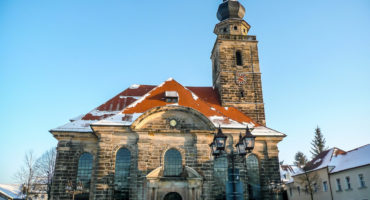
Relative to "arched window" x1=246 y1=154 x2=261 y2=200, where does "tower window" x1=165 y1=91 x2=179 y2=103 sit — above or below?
above

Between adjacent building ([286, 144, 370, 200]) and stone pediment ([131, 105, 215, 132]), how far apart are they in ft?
46.2

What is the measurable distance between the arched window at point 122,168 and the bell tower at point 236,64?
10.7m

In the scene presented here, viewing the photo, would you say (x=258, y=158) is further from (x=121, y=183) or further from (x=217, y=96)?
(x=121, y=183)

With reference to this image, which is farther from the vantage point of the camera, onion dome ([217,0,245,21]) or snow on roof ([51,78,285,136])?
onion dome ([217,0,245,21])

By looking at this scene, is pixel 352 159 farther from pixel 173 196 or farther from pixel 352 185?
pixel 173 196

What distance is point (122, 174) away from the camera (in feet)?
59.2

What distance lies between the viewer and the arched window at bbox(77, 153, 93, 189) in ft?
61.4

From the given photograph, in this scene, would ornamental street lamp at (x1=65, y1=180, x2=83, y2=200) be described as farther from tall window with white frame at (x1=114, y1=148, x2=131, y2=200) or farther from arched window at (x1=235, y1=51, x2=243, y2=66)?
arched window at (x1=235, y1=51, x2=243, y2=66)

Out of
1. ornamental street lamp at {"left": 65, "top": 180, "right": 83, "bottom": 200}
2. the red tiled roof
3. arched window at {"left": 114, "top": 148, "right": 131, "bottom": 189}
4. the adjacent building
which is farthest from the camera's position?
the adjacent building

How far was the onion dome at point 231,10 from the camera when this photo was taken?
29141 millimetres

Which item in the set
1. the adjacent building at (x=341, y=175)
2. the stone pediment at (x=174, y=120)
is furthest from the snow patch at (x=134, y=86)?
the adjacent building at (x=341, y=175)

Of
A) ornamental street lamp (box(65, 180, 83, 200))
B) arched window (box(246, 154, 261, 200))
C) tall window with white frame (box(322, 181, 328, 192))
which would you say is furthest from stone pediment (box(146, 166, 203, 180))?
→ tall window with white frame (box(322, 181, 328, 192))

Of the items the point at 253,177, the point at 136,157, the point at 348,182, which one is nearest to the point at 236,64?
the point at 253,177

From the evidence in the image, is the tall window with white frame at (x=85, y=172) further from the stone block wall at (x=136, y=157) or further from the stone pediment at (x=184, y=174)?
the stone pediment at (x=184, y=174)
